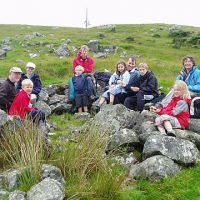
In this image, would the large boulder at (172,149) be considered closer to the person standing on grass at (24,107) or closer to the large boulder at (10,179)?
the person standing on grass at (24,107)

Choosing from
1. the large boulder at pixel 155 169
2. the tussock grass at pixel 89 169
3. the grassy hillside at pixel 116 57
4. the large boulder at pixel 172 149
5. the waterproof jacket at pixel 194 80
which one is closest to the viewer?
the tussock grass at pixel 89 169

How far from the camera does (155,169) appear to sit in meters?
8.16

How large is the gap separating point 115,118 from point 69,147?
295 centimetres

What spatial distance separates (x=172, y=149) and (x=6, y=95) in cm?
491

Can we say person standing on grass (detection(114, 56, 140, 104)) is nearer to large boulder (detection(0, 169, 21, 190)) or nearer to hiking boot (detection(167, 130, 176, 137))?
hiking boot (detection(167, 130, 176, 137))

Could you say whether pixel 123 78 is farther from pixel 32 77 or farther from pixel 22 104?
pixel 22 104

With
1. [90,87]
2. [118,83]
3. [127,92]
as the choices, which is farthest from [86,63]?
[127,92]

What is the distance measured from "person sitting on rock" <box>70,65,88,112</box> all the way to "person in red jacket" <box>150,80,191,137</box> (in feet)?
13.4

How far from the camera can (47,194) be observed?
6.64 metres

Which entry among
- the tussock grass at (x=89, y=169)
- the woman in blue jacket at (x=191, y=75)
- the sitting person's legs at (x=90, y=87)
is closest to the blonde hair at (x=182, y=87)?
the woman in blue jacket at (x=191, y=75)

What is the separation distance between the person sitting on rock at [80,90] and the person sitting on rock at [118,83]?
726mm

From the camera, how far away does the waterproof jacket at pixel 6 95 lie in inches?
425

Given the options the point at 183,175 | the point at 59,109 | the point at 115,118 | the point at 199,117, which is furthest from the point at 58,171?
the point at 59,109

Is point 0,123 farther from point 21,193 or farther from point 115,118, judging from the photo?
point 115,118
